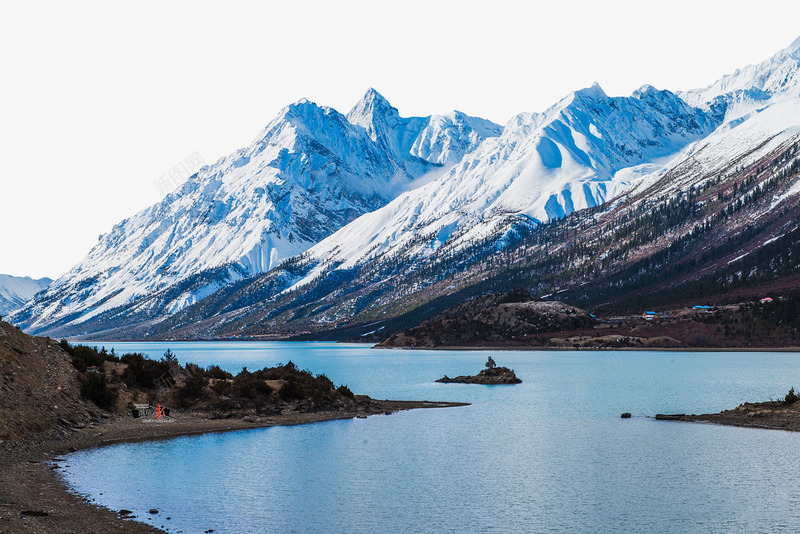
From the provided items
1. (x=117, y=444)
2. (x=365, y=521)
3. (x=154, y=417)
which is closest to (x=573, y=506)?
(x=365, y=521)

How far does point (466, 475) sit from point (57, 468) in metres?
24.6

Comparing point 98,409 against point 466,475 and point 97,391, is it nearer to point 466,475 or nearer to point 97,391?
point 97,391

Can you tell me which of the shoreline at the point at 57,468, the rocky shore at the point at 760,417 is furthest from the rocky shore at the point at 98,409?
the rocky shore at the point at 760,417

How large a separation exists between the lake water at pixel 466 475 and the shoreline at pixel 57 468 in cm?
132

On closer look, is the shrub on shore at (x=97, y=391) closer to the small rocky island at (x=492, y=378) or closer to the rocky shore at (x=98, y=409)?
the rocky shore at (x=98, y=409)

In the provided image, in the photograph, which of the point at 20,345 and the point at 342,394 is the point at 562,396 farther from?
the point at 20,345

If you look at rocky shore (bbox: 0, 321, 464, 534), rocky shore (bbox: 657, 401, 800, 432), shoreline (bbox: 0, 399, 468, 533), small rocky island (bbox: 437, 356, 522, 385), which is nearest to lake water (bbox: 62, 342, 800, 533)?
shoreline (bbox: 0, 399, 468, 533)

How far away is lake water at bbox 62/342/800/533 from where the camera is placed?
36656 millimetres

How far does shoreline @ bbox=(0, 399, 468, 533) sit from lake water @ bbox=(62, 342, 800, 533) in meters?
1.32

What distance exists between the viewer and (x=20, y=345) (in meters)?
58.8

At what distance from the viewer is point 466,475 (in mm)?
47156

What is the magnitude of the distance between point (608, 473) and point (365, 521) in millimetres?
18616

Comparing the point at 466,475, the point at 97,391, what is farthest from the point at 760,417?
the point at 97,391

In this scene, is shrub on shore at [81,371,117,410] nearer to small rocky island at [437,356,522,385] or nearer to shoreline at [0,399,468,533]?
shoreline at [0,399,468,533]
